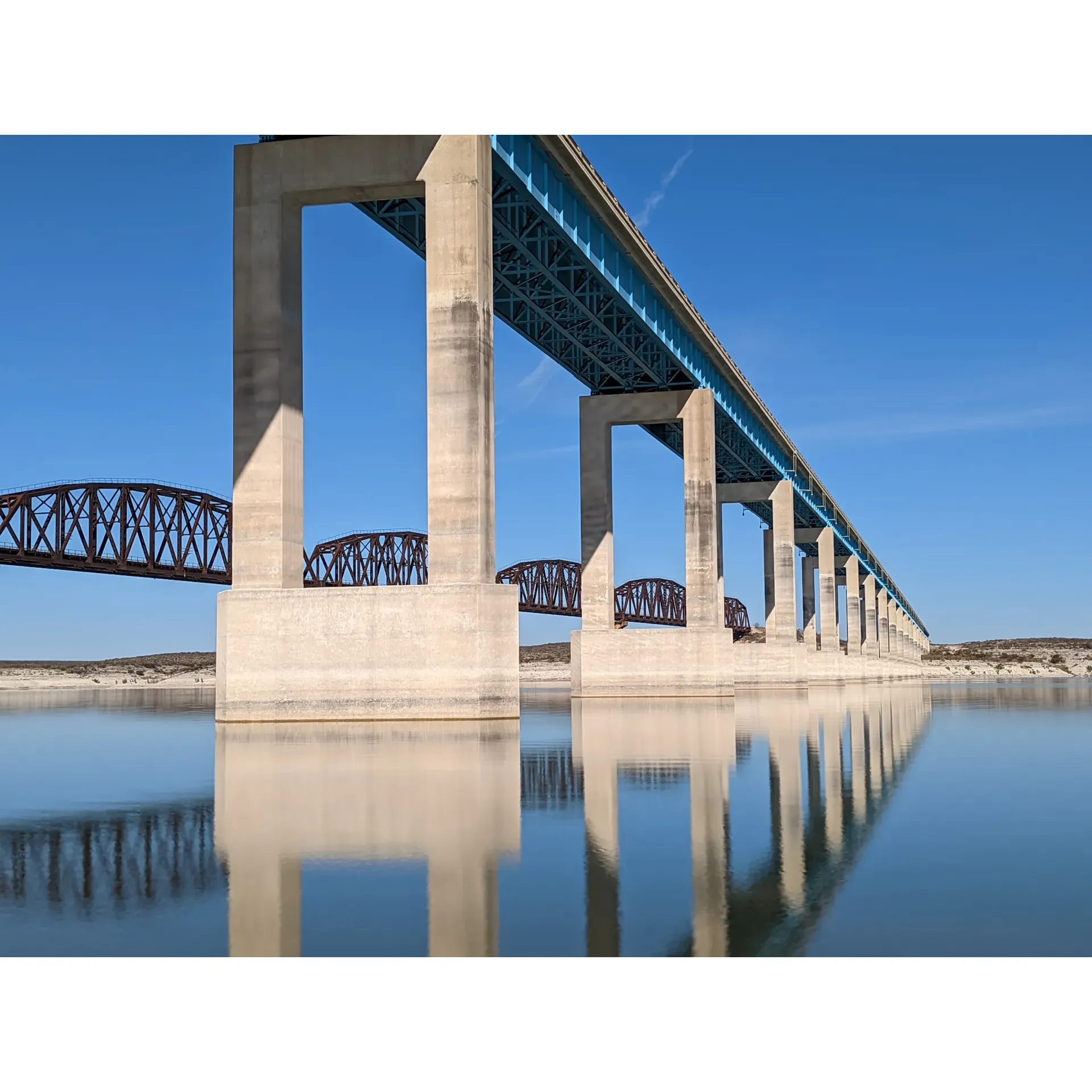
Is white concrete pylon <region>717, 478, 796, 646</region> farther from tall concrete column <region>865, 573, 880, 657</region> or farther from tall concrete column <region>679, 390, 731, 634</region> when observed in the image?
tall concrete column <region>865, 573, 880, 657</region>

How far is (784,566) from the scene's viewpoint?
261ft

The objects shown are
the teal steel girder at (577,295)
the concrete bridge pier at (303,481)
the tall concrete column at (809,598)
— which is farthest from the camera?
the tall concrete column at (809,598)

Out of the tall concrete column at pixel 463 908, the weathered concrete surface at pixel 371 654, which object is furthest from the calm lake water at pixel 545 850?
the weathered concrete surface at pixel 371 654

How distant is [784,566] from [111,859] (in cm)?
7195

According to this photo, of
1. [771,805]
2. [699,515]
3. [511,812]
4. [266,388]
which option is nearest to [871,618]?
[699,515]

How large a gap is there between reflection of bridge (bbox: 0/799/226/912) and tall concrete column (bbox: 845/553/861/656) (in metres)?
114

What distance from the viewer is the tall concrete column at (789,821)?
8.52 meters

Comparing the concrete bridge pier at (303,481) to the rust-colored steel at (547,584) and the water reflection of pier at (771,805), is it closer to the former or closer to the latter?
the water reflection of pier at (771,805)

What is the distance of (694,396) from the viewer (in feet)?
189

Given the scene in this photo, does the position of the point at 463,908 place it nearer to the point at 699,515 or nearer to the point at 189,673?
the point at 699,515

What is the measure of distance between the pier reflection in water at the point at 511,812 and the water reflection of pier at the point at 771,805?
0.11 feet
